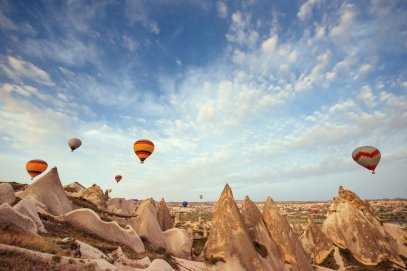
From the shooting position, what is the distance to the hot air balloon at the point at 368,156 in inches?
1558

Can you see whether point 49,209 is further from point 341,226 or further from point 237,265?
point 341,226

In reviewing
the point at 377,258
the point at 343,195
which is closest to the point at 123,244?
the point at 377,258

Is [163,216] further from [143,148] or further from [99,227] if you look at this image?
[99,227]

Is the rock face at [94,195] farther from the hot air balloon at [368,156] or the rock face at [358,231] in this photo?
the hot air balloon at [368,156]

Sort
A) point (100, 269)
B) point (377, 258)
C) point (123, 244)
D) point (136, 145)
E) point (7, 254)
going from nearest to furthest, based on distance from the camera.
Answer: point (7, 254) < point (100, 269) < point (123, 244) < point (377, 258) < point (136, 145)

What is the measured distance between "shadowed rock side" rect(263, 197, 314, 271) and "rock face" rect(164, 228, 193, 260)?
8.34 meters

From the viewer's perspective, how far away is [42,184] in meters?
24.1

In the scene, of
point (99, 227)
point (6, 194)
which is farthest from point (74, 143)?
point (99, 227)

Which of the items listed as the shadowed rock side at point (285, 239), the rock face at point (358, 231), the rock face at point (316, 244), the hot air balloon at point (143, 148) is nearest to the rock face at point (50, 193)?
the hot air balloon at point (143, 148)

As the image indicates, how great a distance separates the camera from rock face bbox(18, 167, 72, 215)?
2317cm

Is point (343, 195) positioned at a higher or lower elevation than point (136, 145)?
lower

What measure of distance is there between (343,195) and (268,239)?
692 inches

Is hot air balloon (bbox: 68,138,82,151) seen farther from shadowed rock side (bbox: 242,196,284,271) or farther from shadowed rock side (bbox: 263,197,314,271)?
shadowed rock side (bbox: 263,197,314,271)

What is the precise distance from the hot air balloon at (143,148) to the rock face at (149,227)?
13449 mm
